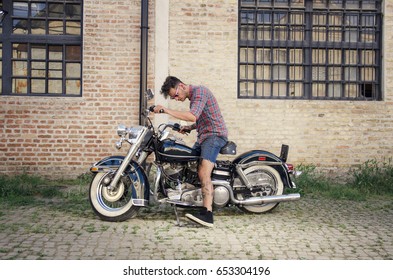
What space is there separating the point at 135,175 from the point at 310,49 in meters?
5.31

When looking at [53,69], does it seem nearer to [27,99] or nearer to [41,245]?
[27,99]

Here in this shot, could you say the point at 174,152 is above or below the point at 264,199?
above

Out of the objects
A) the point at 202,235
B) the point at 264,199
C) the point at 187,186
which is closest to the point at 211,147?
the point at 187,186

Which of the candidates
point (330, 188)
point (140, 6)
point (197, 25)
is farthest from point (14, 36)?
point (330, 188)

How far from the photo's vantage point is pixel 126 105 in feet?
30.8

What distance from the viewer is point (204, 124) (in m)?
6.11

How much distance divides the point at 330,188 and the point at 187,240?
441 cm

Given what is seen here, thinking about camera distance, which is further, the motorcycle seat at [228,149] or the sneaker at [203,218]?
the motorcycle seat at [228,149]

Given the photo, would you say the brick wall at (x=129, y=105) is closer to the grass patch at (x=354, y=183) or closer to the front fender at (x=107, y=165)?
the grass patch at (x=354, y=183)

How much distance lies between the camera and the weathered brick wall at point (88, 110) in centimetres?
930

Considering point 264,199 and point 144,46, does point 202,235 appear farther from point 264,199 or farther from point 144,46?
point 144,46

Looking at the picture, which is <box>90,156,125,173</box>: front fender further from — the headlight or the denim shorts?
the denim shorts

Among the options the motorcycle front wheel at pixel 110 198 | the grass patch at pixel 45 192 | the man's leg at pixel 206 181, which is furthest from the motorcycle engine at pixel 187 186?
the grass patch at pixel 45 192

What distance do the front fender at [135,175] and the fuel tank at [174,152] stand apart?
1.05 ft
